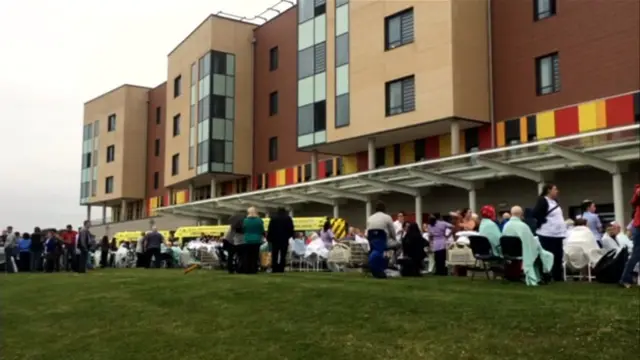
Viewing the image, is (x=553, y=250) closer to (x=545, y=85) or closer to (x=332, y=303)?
(x=332, y=303)

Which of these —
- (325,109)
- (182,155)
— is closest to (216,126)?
(182,155)

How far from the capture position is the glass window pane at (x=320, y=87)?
38.3 m

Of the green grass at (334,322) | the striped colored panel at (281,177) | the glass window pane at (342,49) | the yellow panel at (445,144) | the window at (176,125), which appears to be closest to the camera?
the green grass at (334,322)

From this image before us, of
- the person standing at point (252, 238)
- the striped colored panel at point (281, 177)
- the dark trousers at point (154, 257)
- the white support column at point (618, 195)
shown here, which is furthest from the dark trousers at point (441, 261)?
the striped colored panel at point (281, 177)

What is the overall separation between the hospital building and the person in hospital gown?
9324 millimetres

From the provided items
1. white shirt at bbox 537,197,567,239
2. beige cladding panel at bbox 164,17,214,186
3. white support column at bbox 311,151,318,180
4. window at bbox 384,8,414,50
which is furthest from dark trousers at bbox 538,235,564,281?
beige cladding panel at bbox 164,17,214,186

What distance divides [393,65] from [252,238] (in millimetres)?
17216

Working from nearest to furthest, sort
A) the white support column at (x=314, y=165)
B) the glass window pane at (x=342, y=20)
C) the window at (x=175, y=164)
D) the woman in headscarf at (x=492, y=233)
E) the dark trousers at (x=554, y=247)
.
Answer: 1. the dark trousers at (x=554, y=247)
2. the woman in headscarf at (x=492, y=233)
3. the glass window pane at (x=342, y=20)
4. the white support column at (x=314, y=165)
5. the window at (x=175, y=164)

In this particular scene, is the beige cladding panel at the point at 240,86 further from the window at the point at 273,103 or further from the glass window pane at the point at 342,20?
the glass window pane at the point at 342,20

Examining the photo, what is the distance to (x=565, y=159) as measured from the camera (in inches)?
933

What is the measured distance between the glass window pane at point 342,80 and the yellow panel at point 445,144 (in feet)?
18.8

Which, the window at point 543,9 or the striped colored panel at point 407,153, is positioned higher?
the window at point 543,9

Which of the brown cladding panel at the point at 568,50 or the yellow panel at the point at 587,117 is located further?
the yellow panel at the point at 587,117

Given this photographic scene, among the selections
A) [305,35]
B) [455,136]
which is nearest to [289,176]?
[305,35]
